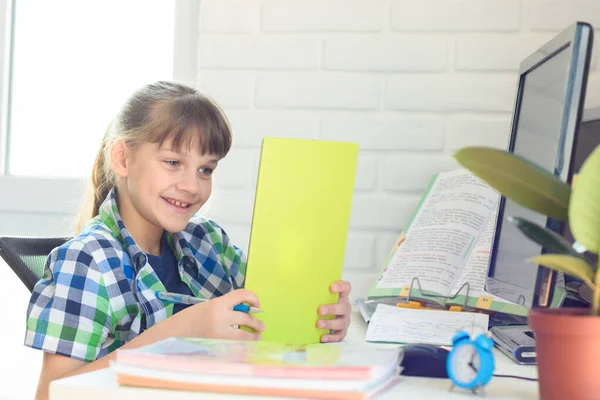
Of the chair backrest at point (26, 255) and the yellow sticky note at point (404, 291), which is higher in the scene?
the chair backrest at point (26, 255)

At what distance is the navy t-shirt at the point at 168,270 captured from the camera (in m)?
1.61

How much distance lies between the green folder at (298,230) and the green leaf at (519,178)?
0.92 ft

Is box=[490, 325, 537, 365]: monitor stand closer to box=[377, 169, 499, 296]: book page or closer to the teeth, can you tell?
box=[377, 169, 499, 296]: book page

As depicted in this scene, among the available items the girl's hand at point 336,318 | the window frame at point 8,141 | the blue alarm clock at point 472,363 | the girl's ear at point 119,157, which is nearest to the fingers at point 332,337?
the girl's hand at point 336,318

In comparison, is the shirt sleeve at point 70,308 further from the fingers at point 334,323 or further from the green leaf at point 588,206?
the green leaf at point 588,206

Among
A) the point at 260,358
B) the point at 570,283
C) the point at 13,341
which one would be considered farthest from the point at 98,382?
the point at 13,341

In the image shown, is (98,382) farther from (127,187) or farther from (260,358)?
(127,187)

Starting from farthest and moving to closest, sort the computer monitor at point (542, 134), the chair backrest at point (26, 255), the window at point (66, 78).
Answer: the window at point (66, 78) → the chair backrest at point (26, 255) → the computer monitor at point (542, 134)

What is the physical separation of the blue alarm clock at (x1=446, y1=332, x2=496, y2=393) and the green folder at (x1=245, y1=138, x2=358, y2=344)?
12.4 inches

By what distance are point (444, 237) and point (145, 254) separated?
61 cm

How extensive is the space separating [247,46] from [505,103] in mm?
665

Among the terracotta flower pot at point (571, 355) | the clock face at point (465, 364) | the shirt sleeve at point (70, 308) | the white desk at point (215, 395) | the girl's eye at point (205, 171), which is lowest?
the shirt sleeve at point (70, 308)

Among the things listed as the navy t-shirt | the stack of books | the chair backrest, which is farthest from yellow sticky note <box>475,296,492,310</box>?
the chair backrest

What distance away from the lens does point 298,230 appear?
3.41ft
